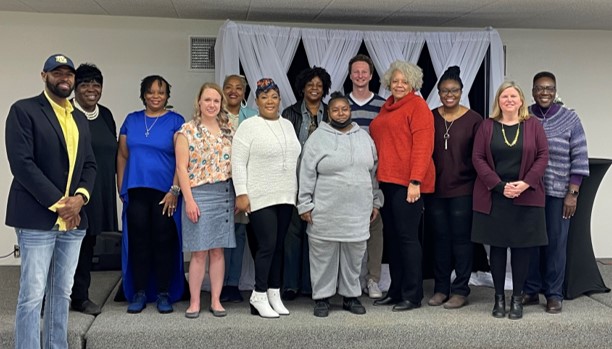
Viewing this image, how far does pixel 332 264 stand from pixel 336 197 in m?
0.42

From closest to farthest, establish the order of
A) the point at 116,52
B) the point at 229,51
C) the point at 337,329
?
the point at 337,329, the point at 229,51, the point at 116,52

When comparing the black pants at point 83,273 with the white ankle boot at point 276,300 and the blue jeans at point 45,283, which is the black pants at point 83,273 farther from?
the white ankle boot at point 276,300

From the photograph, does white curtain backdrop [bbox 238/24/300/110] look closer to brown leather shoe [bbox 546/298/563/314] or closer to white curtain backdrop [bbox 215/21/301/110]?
white curtain backdrop [bbox 215/21/301/110]

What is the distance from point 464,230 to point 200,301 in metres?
1.74

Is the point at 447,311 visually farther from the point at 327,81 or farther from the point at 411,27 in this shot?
the point at 411,27

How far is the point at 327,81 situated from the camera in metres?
4.21

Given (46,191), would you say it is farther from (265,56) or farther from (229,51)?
(265,56)

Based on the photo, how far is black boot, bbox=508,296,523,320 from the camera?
12.5 ft

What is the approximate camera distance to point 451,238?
4.05 m

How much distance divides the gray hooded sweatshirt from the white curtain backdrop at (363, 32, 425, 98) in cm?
142

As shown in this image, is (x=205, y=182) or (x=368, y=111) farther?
(x=368, y=111)

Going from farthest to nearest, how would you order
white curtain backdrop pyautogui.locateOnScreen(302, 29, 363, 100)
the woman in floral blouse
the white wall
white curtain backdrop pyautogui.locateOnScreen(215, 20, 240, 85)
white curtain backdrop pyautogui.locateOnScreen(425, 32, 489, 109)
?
the white wall, white curtain backdrop pyautogui.locateOnScreen(425, 32, 489, 109), white curtain backdrop pyautogui.locateOnScreen(302, 29, 363, 100), white curtain backdrop pyautogui.locateOnScreen(215, 20, 240, 85), the woman in floral blouse

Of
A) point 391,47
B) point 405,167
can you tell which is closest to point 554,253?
point 405,167

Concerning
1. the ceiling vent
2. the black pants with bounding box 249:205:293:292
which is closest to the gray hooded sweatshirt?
the black pants with bounding box 249:205:293:292
